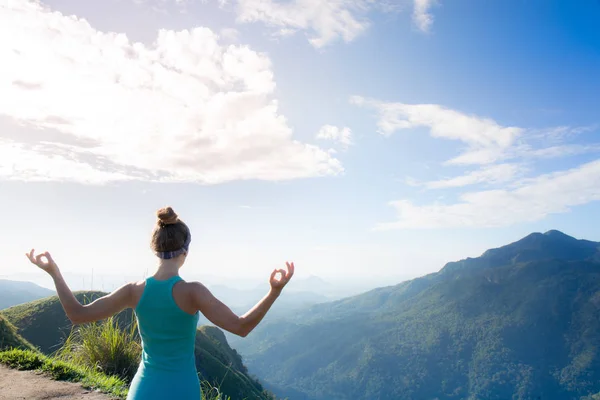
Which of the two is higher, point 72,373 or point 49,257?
point 49,257

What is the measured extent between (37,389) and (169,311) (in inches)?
195

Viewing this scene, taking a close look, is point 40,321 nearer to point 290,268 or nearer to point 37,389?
point 37,389

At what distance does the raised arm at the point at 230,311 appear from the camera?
7.35ft

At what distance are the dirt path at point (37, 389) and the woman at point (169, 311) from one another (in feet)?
12.9

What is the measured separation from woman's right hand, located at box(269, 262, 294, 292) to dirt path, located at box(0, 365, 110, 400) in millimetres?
4734

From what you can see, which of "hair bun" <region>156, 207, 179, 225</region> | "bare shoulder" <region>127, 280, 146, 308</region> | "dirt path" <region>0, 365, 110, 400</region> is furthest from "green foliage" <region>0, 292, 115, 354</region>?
"hair bun" <region>156, 207, 179, 225</region>

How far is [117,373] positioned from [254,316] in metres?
6.17

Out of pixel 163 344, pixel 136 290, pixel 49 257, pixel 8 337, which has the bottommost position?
pixel 8 337

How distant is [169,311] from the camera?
7.89 ft

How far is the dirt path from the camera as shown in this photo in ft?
17.8

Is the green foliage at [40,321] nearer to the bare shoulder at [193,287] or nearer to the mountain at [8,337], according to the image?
the mountain at [8,337]

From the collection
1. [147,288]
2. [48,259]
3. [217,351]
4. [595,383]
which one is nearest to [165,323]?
[147,288]

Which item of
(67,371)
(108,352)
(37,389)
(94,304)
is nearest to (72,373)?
(67,371)

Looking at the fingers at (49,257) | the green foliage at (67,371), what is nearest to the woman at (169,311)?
the fingers at (49,257)
